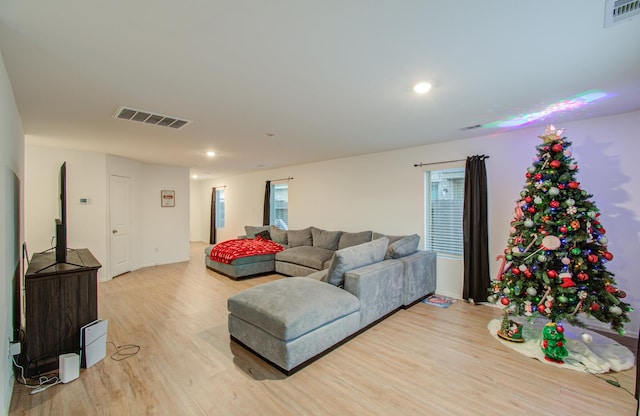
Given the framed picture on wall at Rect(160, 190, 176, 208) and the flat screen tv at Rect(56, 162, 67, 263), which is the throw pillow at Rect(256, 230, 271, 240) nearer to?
the framed picture on wall at Rect(160, 190, 176, 208)

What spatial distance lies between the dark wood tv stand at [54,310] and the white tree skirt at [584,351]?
13.8ft

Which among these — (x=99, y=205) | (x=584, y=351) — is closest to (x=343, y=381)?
(x=584, y=351)

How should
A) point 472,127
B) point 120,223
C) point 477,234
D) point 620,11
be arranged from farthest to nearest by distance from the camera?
point 120,223 < point 477,234 < point 472,127 < point 620,11

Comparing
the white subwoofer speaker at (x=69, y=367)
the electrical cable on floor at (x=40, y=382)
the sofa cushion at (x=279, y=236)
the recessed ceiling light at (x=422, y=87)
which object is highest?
the recessed ceiling light at (x=422, y=87)

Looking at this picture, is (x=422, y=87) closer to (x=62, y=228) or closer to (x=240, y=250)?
(x=62, y=228)

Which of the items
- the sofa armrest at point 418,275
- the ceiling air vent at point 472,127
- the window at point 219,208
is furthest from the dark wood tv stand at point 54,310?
the window at point 219,208

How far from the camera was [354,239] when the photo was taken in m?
5.34

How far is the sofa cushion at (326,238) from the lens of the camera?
19.0 feet

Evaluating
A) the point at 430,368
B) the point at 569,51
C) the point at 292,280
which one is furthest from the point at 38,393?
the point at 569,51

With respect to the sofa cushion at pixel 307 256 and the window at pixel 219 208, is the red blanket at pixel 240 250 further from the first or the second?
the window at pixel 219 208

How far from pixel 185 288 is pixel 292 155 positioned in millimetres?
3138

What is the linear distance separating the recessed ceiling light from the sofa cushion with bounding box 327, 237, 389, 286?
5.82 ft

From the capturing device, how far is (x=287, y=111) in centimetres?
299

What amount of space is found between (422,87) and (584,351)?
299cm
